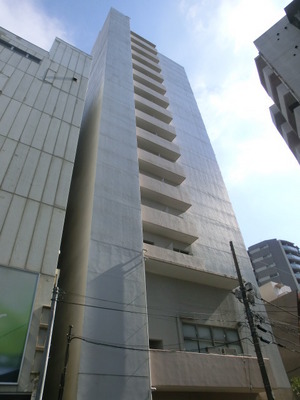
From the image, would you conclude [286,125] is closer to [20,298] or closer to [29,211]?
[29,211]

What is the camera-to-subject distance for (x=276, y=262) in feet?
225

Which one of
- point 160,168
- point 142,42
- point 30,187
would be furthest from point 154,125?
point 142,42

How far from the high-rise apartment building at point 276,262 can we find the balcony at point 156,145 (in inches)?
1951

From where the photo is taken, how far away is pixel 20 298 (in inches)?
408

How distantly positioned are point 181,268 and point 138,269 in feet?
12.5

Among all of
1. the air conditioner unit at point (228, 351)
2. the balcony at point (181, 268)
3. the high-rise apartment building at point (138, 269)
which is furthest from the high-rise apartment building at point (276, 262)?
the air conditioner unit at point (228, 351)

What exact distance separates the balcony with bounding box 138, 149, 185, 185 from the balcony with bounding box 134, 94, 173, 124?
7563 mm

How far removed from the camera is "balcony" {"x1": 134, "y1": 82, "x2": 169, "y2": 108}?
102 feet

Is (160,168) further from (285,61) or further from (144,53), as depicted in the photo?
(144,53)

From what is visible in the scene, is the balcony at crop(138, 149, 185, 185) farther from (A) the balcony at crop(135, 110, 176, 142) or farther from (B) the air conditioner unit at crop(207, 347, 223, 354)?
(B) the air conditioner unit at crop(207, 347, 223, 354)

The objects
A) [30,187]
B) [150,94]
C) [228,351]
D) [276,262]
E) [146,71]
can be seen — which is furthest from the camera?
[276,262]

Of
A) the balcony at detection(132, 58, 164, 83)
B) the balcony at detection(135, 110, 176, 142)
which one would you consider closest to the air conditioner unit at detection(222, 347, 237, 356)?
A: the balcony at detection(135, 110, 176, 142)

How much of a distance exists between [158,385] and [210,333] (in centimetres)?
578

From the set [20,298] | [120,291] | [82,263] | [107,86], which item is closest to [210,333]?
[120,291]
